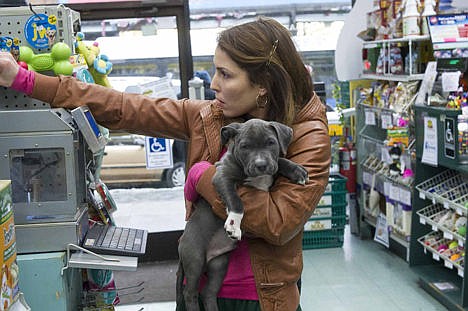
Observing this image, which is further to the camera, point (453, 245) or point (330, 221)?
point (330, 221)

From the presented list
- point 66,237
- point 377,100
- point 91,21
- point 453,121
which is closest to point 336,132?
point 377,100

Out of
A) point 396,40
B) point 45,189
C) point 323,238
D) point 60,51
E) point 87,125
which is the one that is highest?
point 396,40

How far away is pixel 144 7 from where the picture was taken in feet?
16.8

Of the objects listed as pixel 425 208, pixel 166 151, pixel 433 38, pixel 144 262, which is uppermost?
pixel 433 38

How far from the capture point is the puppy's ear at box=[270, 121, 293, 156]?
1.65 meters

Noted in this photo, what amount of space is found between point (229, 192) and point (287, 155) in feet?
0.78

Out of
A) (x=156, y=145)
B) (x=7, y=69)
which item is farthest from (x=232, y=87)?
(x=156, y=145)

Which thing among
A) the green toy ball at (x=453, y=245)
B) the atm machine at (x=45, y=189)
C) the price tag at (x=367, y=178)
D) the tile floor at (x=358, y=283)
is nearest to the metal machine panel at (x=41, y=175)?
the atm machine at (x=45, y=189)

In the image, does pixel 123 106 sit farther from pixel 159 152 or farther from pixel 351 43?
pixel 351 43

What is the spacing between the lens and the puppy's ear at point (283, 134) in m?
1.65

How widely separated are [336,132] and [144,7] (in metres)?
2.22

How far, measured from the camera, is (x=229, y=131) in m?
1.69

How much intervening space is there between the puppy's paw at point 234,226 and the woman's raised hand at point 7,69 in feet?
2.73

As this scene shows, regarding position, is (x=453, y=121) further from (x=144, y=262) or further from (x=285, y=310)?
(x=144, y=262)
